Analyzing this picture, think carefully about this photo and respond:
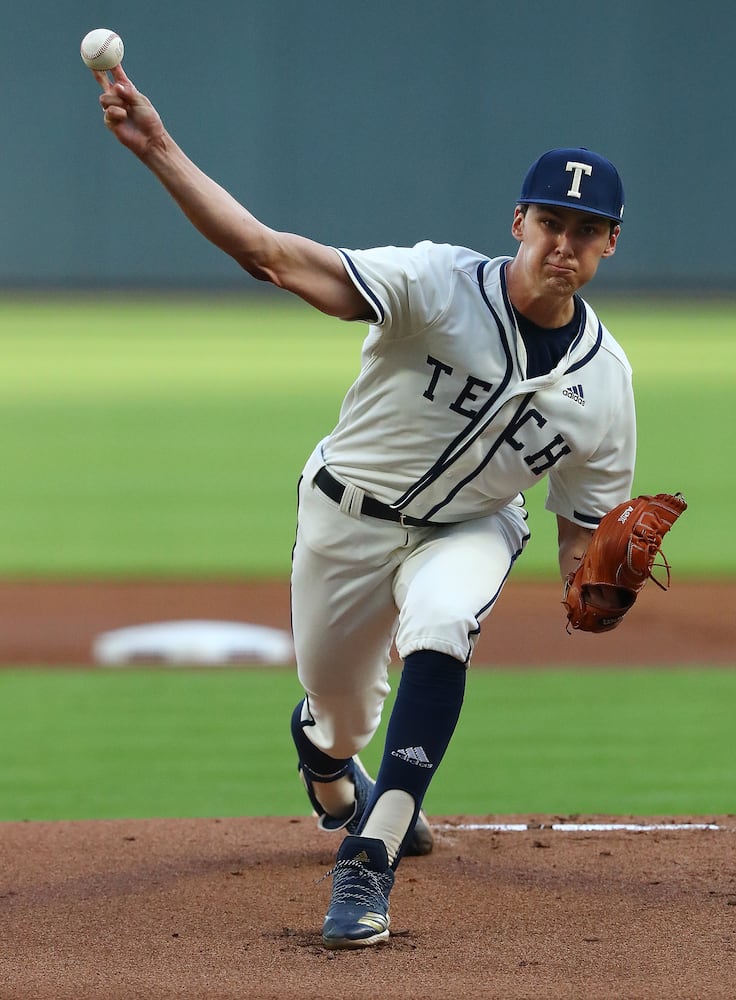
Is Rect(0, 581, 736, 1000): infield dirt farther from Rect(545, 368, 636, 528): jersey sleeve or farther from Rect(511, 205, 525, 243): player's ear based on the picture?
Rect(511, 205, 525, 243): player's ear

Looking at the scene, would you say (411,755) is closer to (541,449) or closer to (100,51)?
(541,449)

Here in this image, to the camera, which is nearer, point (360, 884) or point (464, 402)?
point (360, 884)

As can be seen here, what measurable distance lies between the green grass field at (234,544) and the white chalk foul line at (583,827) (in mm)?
375

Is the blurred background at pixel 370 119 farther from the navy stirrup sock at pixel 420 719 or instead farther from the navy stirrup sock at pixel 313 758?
the navy stirrup sock at pixel 420 719

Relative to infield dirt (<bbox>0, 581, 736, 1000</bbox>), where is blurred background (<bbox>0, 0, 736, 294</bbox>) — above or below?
above

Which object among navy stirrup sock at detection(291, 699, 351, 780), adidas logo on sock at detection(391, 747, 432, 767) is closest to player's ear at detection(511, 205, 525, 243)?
adidas logo on sock at detection(391, 747, 432, 767)

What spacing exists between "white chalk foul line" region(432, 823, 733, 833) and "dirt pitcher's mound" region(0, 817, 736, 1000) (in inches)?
0.6

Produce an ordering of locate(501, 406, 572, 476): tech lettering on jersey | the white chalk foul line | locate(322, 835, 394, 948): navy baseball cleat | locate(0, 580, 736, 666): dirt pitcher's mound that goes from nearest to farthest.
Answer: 1. locate(322, 835, 394, 948): navy baseball cleat
2. locate(501, 406, 572, 476): tech lettering on jersey
3. the white chalk foul line
4. locate(0, 580, 736, 666): dirt pitcher's mound

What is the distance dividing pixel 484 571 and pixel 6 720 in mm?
3155

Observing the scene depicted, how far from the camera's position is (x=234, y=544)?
10453 mm

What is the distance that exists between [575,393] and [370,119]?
22.8 m

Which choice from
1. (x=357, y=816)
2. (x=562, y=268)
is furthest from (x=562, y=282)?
(x=357, y=816)

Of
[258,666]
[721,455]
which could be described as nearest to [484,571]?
[258,666]

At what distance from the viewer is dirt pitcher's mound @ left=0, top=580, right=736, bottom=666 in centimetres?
729
